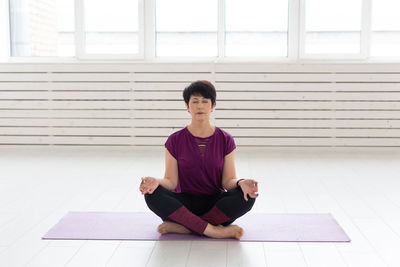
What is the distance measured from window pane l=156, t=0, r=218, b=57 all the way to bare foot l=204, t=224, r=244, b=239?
3332 millimetres

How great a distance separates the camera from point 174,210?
244 cm

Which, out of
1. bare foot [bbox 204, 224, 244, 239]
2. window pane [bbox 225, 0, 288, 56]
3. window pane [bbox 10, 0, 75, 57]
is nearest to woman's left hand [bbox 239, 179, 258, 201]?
bare foot [bbox 204, 224, 244, 239]

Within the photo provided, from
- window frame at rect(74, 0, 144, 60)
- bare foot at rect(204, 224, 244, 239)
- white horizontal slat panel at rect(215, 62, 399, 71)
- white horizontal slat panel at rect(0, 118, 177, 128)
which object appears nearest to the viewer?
bare foot at rect(204, 224, 244, 239)

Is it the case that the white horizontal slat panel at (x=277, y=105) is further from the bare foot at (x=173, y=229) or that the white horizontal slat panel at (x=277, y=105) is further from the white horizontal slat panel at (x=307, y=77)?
the bare foot at (x=173, y=229)

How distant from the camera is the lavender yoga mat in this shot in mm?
2496

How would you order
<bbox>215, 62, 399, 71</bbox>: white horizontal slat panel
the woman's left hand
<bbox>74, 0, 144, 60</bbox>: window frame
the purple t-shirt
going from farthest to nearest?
<bbox>74, 0, 144, 60</bbox>: window frame, <bbox>215, 62, 399, 71</bbox>: white horizontal slat panel, the purple t-shirt, the woman's left hand

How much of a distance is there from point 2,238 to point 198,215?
0.96m

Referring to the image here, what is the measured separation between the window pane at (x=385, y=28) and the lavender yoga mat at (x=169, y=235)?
122 inches

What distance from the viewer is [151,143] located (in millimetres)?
5332

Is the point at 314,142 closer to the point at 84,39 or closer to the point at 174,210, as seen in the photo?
the point at 84,39

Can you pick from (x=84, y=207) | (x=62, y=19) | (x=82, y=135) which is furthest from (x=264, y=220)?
Answer: (x=62, y=19)

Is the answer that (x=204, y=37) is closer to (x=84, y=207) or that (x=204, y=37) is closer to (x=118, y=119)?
(x=118, y=119)

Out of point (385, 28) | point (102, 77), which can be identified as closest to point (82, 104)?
point (102, 77)

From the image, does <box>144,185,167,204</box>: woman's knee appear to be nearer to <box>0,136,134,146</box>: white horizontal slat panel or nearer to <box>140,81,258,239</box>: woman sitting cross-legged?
<box>140,81,258,239</box>: woman sitting cross-legged
